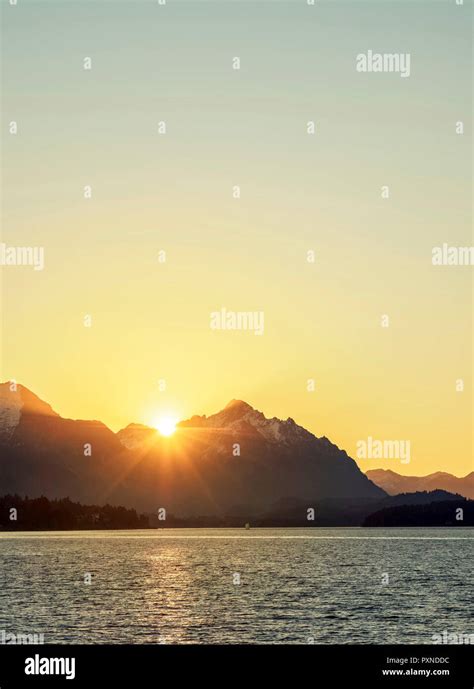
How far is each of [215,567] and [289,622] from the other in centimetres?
10019

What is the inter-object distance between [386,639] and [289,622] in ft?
41.7

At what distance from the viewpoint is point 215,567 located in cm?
19450

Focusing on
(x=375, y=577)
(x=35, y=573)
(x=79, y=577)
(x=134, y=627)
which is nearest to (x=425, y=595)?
(x=375, y=577)

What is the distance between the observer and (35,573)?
169 meters

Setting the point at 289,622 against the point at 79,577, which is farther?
the point at 79,577
